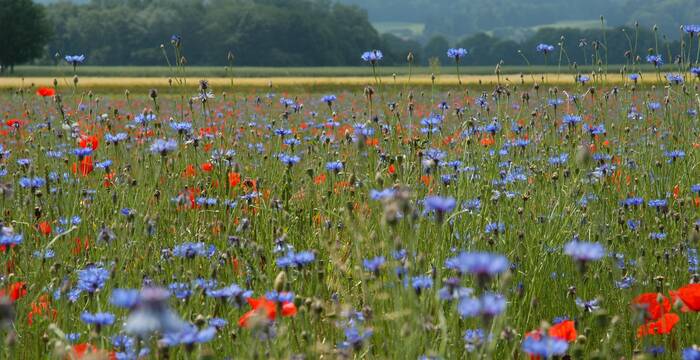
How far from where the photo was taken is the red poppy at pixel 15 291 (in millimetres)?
2094

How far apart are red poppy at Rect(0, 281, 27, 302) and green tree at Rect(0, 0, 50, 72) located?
46.7 m

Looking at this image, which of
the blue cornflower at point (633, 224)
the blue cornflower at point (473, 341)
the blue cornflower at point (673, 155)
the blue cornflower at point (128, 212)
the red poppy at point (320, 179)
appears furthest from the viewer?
the red poppy at point (320, 179)

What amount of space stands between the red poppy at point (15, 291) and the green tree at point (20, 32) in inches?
1837

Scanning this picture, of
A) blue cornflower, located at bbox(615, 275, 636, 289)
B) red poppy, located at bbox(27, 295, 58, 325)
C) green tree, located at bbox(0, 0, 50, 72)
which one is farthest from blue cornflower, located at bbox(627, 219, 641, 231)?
green tree, located at bbox(0, 0, 50, 72)

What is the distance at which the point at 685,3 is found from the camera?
538 feet

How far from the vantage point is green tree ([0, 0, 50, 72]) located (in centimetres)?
4597

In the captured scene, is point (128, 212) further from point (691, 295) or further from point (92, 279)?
point (691, 295)

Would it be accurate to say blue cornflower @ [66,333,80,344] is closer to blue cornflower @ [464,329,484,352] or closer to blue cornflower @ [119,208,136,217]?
blue cornflower @ [119,208,136,217]

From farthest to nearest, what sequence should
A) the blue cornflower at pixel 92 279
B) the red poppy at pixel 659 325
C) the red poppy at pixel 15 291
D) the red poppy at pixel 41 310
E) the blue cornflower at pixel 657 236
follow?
the blue cornflower at pixel 657 236, the red poppy at pixel 41 310, the red poppy at pixel 15 291, the blue cornflower at pixel 92 279, the red poppy at pixel 659 325

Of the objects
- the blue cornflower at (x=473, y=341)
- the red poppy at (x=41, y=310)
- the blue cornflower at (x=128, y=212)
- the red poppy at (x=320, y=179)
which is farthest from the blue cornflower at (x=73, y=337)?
the red poppy at (x=320, y=179)

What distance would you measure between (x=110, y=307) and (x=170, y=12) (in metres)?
75.6

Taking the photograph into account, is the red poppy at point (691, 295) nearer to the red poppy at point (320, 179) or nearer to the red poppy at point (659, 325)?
the red poppy at point (659, 325)

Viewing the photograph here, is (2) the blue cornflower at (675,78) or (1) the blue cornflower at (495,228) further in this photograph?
(2) the blue cornflower at (675,78)

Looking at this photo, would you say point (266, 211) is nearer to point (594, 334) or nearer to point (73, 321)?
point (73, 321)
